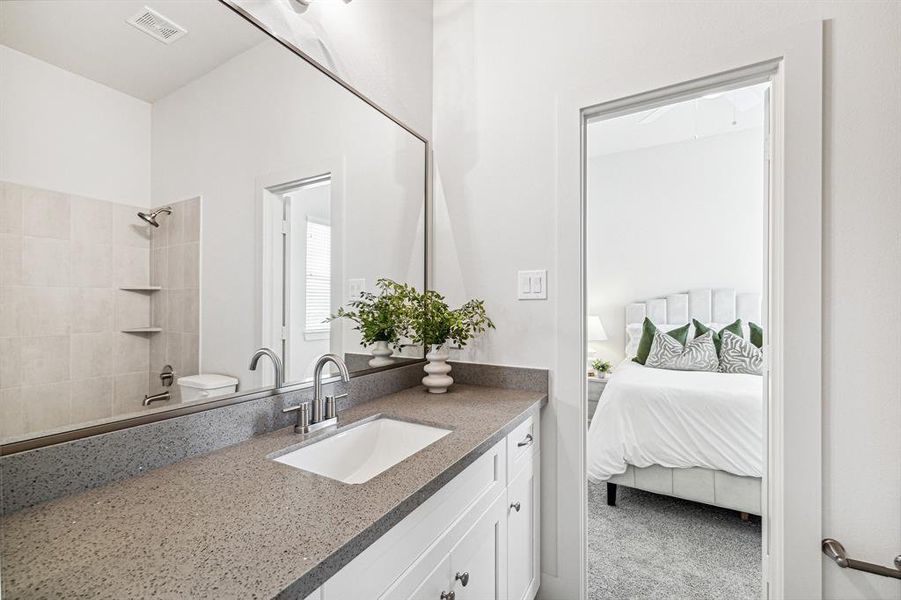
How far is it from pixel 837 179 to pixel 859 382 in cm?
61

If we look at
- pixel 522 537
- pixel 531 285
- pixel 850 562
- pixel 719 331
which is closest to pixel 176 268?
pixel 531 285

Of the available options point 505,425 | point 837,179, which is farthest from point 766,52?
point 505,425

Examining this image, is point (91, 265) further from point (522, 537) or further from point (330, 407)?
point (522, 537)

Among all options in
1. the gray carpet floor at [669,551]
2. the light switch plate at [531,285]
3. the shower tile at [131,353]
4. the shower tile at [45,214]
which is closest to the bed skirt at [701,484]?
the gray carpet floor at [669,551]

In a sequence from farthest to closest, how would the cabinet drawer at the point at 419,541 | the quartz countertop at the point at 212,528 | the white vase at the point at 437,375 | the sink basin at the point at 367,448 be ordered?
the white vase at the point at 437,375, the sink basin at the point at 367,448, the cabinet drawer at the point at 419,541, the quartz countertop at the point at 212,528

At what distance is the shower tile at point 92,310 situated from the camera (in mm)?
772

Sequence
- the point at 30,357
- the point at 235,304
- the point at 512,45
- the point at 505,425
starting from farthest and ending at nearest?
the point at 512,45 → the point at 505,425 → the point at 235,304 → the point at 30,357

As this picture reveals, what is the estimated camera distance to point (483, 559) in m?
1.08

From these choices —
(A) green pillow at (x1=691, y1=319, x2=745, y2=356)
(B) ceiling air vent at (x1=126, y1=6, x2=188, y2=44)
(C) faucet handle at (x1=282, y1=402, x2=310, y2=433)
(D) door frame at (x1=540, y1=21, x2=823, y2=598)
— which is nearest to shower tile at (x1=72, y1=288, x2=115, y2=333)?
(C) faucet handle at (x1=282, y1=402, x2=310, y2=433)

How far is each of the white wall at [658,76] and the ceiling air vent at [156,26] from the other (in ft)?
3.69

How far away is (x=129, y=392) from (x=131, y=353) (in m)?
0.09

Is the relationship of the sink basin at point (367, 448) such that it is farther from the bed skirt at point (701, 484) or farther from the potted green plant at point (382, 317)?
the bed skirt at point (701, 484)

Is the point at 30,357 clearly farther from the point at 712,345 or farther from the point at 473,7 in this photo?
the point at 712,345

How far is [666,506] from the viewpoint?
2465 mm
